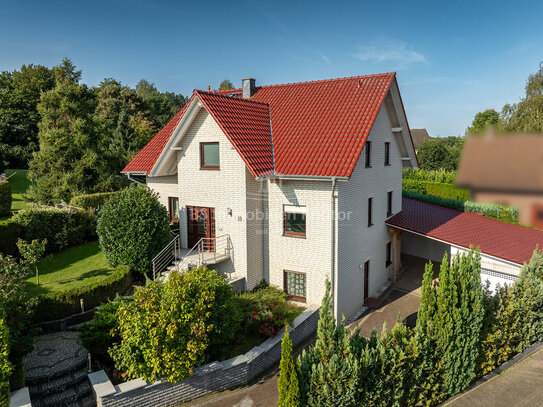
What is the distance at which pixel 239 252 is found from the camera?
1853 cm

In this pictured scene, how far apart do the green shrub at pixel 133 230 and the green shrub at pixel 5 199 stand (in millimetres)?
A: 14879

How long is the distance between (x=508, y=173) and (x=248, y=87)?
24.0 meters

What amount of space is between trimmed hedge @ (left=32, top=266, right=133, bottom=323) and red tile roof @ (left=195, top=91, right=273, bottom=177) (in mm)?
7580

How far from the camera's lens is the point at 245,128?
19.0 m

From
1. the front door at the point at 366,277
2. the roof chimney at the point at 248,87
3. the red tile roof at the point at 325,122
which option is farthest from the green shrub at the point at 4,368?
the roof chimney at the point at 248,87

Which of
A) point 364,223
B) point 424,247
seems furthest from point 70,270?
point 424,247

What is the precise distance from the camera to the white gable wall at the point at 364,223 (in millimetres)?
17812

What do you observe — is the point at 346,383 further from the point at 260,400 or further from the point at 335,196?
the point at 335,196

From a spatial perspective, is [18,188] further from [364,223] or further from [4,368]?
[364,223]

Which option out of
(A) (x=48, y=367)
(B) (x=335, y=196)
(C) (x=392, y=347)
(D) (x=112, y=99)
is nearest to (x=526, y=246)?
(B) (x=335, y=196)

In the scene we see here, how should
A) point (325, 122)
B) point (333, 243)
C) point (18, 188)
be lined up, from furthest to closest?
point (18, 188), point (325, 122), point (333, 243)

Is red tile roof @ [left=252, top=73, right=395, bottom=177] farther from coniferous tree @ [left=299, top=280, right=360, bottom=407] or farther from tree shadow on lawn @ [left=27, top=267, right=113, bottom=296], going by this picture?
tree shadow on lawn @ [left=27, top=267, right=113, bottom=296]

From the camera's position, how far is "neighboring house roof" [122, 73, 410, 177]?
57.2 feet

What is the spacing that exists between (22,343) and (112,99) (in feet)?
172
